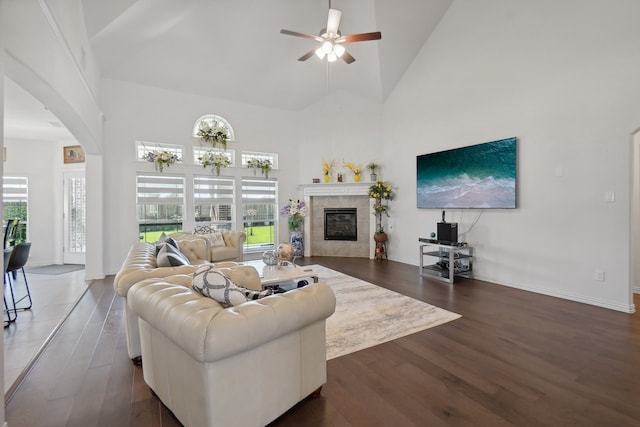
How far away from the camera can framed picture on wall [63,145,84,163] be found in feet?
22.7

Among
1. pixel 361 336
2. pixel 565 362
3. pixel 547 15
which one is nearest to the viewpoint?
pixel 565 362

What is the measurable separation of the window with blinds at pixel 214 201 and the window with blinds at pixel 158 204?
0.32m

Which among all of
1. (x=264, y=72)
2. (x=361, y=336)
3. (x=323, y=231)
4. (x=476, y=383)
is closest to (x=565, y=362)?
(x=476, y=383)

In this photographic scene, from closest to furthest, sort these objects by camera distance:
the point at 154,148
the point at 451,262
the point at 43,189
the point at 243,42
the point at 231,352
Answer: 1. the point at 231,352
2. the point at 451,262
3. the point at 243,42
4. the point at 154,148
5. the point at 43,189

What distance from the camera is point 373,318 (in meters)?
3.36

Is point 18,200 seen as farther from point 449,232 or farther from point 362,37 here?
point 449,232

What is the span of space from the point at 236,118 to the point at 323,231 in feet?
11.1

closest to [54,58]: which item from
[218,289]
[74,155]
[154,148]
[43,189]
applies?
[218,289]

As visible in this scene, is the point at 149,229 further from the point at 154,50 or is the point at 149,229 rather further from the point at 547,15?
the point at 547,15

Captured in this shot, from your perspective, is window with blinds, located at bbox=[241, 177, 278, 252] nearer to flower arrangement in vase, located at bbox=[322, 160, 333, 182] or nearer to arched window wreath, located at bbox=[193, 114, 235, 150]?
arched window wreath, located at bbox=[193, 114, 235, 150]

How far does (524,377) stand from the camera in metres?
2.21

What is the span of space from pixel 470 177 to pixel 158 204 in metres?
5.94

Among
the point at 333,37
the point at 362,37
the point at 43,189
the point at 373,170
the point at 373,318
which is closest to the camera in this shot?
the point at 373,318

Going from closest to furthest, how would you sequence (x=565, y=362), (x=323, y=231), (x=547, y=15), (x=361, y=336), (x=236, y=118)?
(x=565, y=362), (x=361, y=336), (x=547, y=15), (x=236, y=118), (x=323, y=231)
